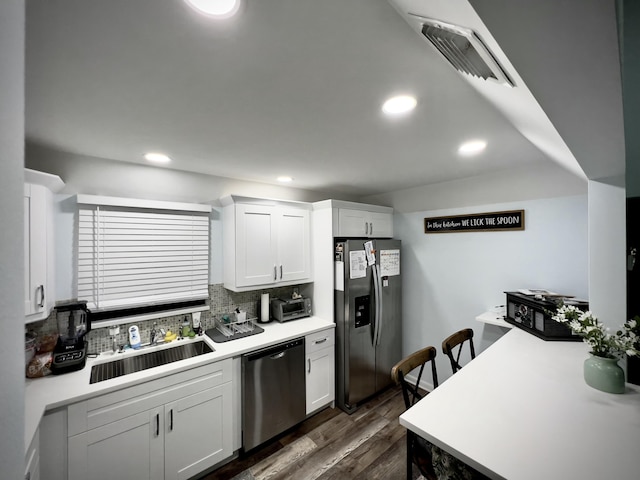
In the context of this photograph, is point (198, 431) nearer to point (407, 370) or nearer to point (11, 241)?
point (407, 370)

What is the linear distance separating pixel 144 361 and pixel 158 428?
1.79 feet

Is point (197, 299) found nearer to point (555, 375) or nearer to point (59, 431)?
point (59, 431)

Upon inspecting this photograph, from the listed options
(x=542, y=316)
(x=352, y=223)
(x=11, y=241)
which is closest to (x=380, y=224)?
(x=352, y=223)

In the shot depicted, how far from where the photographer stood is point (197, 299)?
2.45 metres

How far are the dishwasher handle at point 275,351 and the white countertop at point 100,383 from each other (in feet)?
0.15

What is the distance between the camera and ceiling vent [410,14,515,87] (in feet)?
1.93

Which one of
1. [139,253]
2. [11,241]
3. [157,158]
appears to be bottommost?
[139,253]

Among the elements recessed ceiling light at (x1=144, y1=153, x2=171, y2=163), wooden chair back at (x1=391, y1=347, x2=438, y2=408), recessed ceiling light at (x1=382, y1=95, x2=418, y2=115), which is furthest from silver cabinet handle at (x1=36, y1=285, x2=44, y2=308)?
recessed ceiling light at (x1=382, y1=95, x2=418, y2=115)

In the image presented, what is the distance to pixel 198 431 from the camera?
6.13 ft

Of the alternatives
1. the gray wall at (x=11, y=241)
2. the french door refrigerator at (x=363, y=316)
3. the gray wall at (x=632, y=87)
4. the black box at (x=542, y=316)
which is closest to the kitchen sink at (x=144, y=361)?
the french door refrigerator at (x=363, y=316)

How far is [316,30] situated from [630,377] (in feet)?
7.77

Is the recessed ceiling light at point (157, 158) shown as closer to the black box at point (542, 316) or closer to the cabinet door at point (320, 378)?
the cabinet door at point (320, 378)

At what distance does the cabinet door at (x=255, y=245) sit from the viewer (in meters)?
2.45

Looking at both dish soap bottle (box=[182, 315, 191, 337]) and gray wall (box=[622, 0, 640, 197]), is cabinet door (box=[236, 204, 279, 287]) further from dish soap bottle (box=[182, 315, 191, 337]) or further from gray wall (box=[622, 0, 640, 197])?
gray wall (box=[622, 0, 640, 197])
